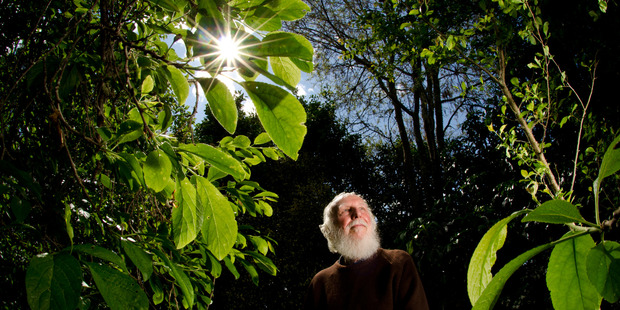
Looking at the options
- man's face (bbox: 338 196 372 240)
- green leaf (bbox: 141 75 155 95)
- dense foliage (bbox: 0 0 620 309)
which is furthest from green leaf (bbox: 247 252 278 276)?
man's face (bbox: 338 196 372 240)

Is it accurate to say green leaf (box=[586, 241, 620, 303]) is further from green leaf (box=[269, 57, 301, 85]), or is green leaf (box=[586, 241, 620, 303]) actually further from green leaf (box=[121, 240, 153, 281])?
green leaf (box=[121, 240, 153, 281])

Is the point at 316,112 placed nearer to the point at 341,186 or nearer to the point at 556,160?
the point at 341,186

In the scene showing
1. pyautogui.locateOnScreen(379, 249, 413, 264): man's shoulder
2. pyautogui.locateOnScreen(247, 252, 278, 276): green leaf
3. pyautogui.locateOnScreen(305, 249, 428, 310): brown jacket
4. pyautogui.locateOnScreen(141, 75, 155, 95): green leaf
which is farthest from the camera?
pyautogui.locateOnScreen(379, 249, 413, 264): man's shoulder

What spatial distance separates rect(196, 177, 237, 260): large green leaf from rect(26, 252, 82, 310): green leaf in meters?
0.18

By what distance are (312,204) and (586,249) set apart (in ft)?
25.8

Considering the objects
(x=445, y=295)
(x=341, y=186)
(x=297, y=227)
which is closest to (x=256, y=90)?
(x=445, y=295)

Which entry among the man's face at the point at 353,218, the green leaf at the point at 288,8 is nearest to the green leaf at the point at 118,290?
the green leaf at the point at 288,8

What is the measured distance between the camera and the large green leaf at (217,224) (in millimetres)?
545

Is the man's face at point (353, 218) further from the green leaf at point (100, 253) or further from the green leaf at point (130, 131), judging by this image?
the green leaf at point (100, 253)

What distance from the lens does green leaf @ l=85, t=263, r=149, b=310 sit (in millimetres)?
427

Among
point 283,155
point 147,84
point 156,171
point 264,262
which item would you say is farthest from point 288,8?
point 283,155

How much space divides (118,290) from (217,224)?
159 mm

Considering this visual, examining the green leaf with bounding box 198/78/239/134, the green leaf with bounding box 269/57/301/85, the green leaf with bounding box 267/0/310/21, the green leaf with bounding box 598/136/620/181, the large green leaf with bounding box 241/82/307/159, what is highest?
the green leaf with bounding box 267/0/310/21

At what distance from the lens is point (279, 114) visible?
0.42m
